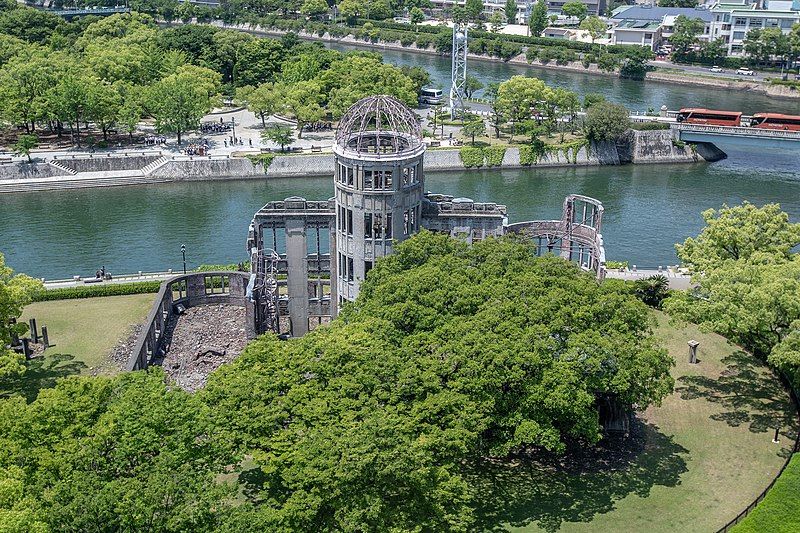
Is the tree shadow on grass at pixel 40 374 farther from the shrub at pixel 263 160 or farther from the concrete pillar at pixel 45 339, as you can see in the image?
the shrub at pixel 263 160

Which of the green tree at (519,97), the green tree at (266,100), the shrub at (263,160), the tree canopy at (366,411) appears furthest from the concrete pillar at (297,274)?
A: the green tree at (519,97)

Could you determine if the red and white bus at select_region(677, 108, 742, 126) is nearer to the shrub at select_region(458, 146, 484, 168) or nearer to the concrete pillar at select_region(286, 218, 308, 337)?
the shrub at select_region(458, 146, 484, 168)

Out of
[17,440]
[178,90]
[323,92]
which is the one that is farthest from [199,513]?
[323,92]

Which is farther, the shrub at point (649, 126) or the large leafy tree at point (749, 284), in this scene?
the shrub at point (649, 126)

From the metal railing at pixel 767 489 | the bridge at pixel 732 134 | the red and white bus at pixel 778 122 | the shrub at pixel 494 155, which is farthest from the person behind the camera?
the red and white bus at pixel 778 122

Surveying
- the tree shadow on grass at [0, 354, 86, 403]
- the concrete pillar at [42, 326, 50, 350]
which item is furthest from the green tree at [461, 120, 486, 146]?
the tree shadow on grass at [0, 354, 86, 403]
